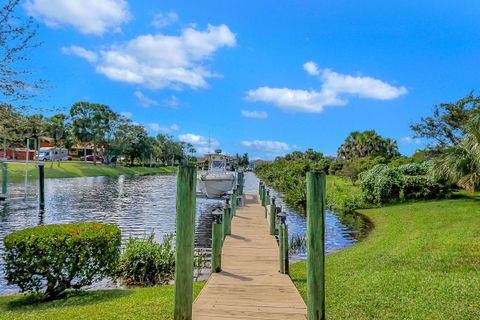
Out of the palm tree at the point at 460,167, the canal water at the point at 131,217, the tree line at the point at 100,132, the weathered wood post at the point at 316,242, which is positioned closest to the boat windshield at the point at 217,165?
the canal water at the point at 131,217

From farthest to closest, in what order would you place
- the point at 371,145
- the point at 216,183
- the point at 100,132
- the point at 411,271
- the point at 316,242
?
the point at 100,132, the point at 371,145, the point at 216,183, the point at 411,271, the point at 316,242

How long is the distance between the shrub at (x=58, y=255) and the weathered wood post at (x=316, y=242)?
15.4 feet

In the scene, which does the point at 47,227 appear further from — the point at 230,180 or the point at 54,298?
the point at 230,180

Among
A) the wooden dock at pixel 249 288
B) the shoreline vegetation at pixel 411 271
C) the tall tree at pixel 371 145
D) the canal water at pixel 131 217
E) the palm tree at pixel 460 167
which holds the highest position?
the tall tree at pixel 371 145

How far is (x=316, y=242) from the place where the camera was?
5.38 meters

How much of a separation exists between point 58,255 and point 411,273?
24.5 ft

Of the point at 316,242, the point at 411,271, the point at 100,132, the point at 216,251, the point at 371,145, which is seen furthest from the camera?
the point at 100,132

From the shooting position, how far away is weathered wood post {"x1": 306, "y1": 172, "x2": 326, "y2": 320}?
5.35 meters

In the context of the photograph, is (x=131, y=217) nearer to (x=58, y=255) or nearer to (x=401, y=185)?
(x=58, y=255)

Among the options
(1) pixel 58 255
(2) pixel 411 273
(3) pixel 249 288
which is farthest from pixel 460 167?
(1) pixel 58 255

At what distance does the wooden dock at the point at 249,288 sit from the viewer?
614cm

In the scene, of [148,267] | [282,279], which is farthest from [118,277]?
[282,279]

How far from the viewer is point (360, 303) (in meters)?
6.67

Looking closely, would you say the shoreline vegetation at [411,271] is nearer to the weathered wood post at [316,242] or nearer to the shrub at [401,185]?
the weathered wood post at [316,242]
